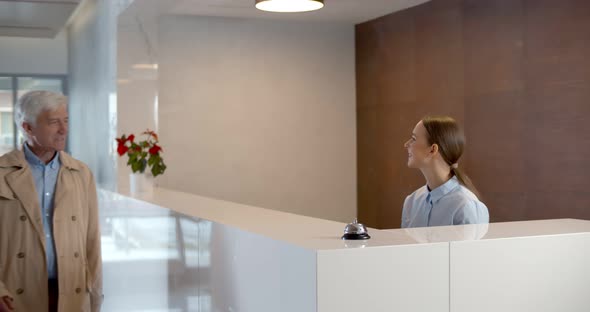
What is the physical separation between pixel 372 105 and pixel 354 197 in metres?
0.96

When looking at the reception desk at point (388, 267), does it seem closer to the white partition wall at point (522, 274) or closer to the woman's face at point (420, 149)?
the white partition wall at point (522, 274)

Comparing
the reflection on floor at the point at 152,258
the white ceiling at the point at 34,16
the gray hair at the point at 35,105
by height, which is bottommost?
the reflection on floor at the point at 152,258

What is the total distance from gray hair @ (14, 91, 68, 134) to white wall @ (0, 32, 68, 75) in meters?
7.75

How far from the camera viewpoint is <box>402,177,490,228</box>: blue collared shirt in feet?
9.57

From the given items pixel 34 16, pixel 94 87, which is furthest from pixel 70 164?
pixel 34 16

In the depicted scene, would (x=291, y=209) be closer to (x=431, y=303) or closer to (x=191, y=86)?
(x=191, y=86)

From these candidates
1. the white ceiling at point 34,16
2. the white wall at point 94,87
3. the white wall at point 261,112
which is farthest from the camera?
the white ceiling at point 34,16

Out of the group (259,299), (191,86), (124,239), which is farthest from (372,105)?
(259,299)

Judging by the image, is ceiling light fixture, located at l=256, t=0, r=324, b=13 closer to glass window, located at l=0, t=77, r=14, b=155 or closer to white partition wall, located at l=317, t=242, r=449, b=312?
white partition wall, located at l=317, t=242, r=449, b=312

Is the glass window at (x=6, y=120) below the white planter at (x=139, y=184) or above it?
above

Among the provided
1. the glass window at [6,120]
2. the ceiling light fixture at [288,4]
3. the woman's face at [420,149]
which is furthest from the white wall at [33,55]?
the woman's face at [420,149]

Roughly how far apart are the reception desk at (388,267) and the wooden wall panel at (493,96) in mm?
2274

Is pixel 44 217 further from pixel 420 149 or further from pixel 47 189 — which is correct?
pixel 420 149

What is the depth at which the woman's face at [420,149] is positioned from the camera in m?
3.18
